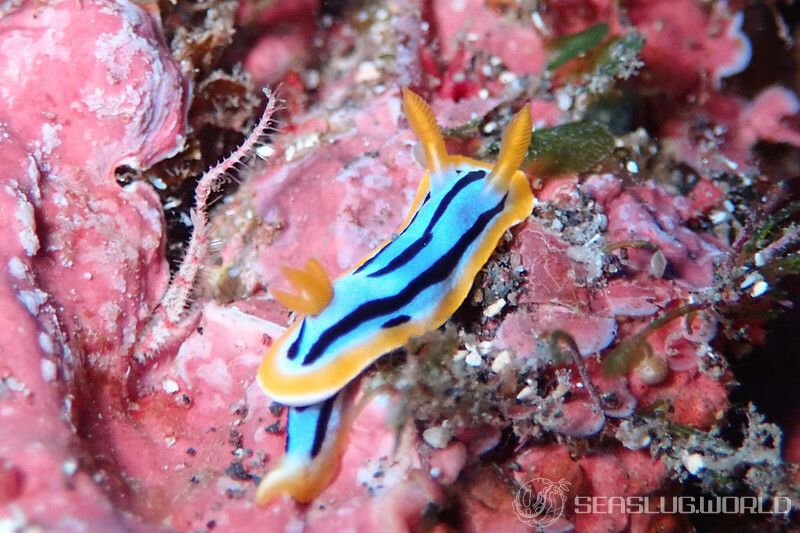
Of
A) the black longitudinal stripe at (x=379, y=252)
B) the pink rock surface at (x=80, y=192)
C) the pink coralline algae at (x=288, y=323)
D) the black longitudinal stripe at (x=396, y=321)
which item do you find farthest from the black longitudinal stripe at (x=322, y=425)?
the pink rock surface at (x=80, y=192)

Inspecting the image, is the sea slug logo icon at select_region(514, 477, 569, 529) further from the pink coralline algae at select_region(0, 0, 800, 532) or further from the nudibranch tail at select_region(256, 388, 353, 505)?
the nudibranch tail at select_region(256, 388, 353, 505)

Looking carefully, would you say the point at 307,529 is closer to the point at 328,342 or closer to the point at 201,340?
the point at 328,342

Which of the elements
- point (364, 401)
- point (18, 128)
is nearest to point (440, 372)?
point (364, 401)

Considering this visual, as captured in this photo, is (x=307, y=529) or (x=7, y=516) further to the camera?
(x=307, y=529)

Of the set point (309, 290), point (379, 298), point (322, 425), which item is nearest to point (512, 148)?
point (379, 298)

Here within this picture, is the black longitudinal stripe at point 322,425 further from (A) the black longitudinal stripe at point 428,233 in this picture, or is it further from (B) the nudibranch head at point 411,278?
(A) the black longitudinal stripe at point 428,233

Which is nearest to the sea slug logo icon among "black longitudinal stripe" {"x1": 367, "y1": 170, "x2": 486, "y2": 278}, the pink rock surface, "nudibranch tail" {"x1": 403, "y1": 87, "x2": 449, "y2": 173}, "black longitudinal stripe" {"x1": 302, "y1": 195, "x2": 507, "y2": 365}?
"black longitudinal stripe" {"x1": 302, "y1": 195, "x2": 507, "y2": 365}
